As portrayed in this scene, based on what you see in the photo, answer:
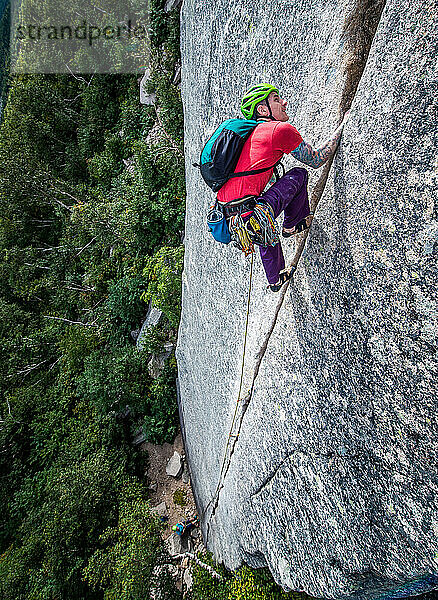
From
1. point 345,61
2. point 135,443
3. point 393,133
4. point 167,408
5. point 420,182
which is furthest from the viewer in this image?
point 135,443

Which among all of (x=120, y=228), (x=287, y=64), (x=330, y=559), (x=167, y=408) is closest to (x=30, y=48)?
(x=120, y=228)

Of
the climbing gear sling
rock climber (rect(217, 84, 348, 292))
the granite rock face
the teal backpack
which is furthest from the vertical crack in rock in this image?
the teal backpack

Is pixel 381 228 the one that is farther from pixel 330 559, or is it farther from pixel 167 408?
pixel 167 408

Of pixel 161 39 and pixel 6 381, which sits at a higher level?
pixel 161 39

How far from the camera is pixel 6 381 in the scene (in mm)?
16688

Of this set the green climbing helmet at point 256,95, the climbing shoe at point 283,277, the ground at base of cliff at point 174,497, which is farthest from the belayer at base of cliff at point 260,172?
the ground at base of cliff at point 174,497

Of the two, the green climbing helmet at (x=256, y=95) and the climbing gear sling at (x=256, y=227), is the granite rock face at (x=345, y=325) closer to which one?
the climbing gear sling at (x=256, y=227)

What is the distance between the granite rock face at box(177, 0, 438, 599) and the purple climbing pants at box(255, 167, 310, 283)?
0.55ft

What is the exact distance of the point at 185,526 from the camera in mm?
10516

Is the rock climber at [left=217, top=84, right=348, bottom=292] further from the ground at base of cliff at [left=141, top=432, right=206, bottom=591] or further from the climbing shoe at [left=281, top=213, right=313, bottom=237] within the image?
the ground at base of cliff at [left=141, top=432, right=206, bottom=591]

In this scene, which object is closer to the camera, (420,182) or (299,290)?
(420,182)

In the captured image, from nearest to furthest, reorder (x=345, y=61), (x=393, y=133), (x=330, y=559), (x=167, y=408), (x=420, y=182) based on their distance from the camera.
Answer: (x=420, y=182) → (x=393, y=133) → (x=345, y=61) → (x=330, y=559) → (x=167, y=408)

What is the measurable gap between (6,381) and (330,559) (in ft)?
55.2

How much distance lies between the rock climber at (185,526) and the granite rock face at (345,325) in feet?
18.6
